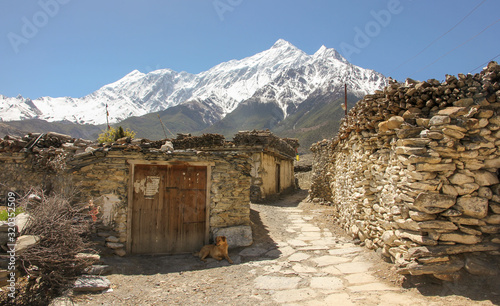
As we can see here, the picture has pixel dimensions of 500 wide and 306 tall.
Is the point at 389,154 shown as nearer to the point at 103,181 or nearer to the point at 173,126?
the point at 103,181

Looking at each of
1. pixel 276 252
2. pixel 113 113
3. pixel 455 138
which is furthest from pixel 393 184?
pixel 113 113

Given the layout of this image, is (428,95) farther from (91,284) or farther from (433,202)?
(91,284)

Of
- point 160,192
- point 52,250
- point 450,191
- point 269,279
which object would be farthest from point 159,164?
point 450,191

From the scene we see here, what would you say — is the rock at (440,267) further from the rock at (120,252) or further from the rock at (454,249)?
the rock at (120,252)

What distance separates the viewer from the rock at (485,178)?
13.1 ft

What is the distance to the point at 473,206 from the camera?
13.0 feet

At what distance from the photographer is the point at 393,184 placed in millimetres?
4965

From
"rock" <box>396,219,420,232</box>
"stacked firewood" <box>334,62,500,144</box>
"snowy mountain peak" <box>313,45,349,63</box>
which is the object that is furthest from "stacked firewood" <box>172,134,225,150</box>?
"snowy mountain peak" <box>313,45,349,63</box>

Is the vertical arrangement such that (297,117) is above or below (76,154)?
above

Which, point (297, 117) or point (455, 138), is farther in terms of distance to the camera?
point (297, 117)

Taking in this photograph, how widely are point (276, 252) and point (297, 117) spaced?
2434 inches

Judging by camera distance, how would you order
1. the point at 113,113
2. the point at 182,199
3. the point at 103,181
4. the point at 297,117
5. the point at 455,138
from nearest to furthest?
1. the point at 455,138
2. the point at 103,181
3. the point at 182,199
4. the point at 297,117
5. the point at 113,113

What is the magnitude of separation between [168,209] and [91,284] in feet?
7.86

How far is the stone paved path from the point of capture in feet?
13.2
